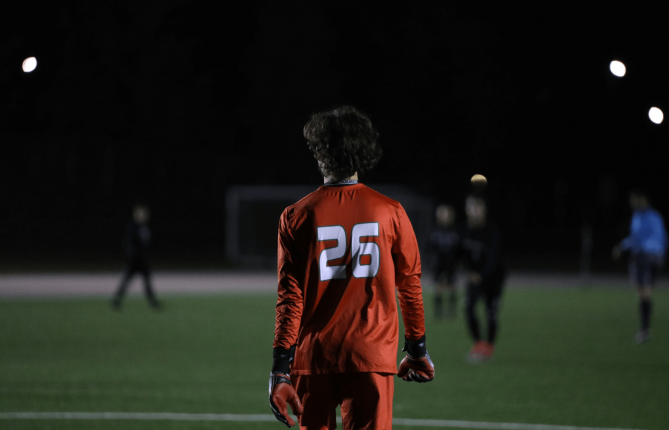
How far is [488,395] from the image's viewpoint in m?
8.85

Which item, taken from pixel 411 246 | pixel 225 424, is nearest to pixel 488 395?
pixel 225 424

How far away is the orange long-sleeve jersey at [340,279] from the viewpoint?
3541mm

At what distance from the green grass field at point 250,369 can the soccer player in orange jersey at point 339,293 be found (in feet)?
12.9

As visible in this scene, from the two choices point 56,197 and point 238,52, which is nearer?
point 56,197

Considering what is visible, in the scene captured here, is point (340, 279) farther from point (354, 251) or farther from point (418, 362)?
point (418, 362)

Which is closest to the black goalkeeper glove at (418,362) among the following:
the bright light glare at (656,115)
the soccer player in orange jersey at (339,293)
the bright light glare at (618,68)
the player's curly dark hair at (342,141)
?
the soccer player in orange jersey at (339,293)

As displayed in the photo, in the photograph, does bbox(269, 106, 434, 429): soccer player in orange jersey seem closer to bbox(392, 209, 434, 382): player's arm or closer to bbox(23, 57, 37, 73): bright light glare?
bbox(392, 209, 434, 382): player's arm

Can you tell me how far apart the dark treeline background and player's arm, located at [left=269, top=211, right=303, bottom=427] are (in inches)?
1402

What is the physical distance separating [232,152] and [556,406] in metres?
37.1

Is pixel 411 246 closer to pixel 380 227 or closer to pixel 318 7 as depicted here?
pixel 380 227

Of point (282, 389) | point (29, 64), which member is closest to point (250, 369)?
point (29, 64)

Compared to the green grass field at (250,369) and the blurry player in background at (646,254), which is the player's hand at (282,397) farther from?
the blurry player in background at (646,254)

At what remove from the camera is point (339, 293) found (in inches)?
140

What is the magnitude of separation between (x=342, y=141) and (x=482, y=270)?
25.1 feet
